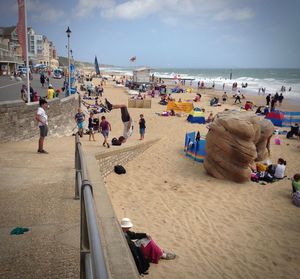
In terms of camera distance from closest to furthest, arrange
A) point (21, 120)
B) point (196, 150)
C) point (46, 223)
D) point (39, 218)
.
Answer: point (46, 223) < point (39, 218) < point (21, 120) < point (196, 150)

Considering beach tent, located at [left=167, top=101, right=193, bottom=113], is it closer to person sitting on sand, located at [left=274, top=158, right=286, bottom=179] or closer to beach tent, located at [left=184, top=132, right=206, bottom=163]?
beach tent, located at [left=184, top=132, right=206, bottom=163]

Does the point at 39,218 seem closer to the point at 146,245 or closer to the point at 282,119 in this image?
the point at 146,245

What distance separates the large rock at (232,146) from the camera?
32.4 feet

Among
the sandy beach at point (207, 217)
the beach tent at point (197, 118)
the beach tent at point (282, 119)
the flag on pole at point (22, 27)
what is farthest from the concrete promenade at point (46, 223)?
the beach tent at point (282, 119)

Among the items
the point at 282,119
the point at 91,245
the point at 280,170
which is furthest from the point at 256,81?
the point at 91,245

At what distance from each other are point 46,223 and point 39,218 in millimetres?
216

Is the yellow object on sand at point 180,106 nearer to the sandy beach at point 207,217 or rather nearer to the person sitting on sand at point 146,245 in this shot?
the sandy beach at point 207,217

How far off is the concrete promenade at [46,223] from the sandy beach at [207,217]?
78.2 inches

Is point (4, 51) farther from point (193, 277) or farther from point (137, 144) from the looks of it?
point (193, 277)

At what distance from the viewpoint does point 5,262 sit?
308 centimetres

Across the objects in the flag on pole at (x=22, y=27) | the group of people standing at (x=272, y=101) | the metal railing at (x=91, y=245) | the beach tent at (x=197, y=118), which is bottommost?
the beach tent at (x=197, y=118)

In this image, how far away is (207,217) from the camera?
307 inches

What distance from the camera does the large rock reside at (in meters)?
9.89

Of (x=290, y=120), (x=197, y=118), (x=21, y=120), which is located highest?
(x=21, y=120)
